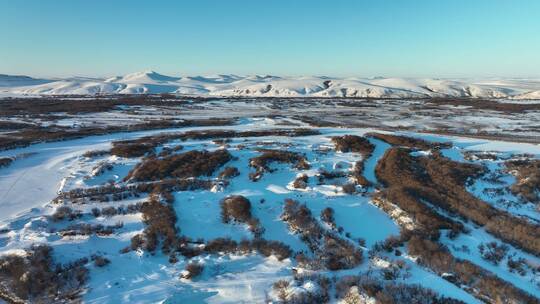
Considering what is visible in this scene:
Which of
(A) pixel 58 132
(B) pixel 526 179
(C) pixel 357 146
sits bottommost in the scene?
(B) pixel 526 179

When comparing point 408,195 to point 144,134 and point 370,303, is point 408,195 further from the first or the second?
point 144,134

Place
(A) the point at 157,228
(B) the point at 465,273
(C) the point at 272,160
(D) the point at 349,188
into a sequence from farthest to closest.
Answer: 1. (C) the point at 272,160
2. (D) the point at 349,188
3. (A) the point at 157,228
4. (B) the point at 465,273

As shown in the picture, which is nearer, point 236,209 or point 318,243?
point 318,243

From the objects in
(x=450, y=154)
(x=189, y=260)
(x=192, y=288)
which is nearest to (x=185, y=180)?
(x=189, y=260)

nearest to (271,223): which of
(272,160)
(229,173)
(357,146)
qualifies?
(229,173)

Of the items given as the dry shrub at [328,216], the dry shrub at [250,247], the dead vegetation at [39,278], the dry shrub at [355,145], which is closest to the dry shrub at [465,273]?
the dry shrub at [328,216]

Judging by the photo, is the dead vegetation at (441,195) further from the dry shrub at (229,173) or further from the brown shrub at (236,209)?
the dry shrub at (229,173)

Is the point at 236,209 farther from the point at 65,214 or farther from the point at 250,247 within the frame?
the point at 65,214

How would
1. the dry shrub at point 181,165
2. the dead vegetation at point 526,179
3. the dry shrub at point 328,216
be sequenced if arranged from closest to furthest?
the dry shrub at point 328,216
the dead vegetation at point 526,179
the dry shrub at point 181,165
